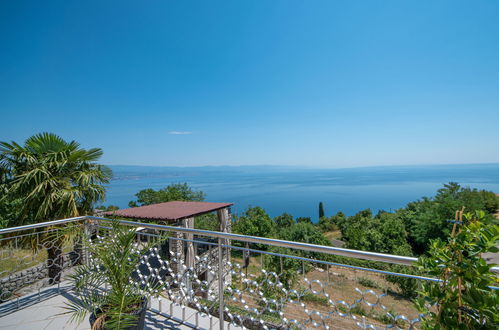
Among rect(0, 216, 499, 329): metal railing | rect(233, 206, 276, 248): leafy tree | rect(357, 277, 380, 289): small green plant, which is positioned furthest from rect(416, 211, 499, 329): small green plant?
rect(357, 277, 380, 289): small green plant

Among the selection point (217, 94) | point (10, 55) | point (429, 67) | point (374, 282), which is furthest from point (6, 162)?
point (429, 67)

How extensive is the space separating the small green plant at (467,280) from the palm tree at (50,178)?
5.04 m

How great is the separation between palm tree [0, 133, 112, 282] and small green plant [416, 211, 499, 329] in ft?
16.5

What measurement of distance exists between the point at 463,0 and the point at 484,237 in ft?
37.6

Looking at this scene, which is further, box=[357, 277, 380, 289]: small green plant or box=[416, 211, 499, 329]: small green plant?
box=[357, 277, 380, 289]: small green plant

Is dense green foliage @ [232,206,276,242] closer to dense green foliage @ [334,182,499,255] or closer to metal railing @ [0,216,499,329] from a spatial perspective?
dense green foliage @ [334,182,499,255]

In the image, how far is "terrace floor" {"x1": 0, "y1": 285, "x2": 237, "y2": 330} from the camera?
2432mm

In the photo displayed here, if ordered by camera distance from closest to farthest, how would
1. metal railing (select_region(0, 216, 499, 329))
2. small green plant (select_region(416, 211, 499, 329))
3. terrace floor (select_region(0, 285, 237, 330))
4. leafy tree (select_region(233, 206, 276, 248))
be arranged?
small green plant (select_region(416, 211, 499, 329)) → metal railing (select_region(0, 216, 499, 329)) → terrace floor (select_region(0, 285, 237, 330)) → leafy tree (select_region(233, 206, 276, 248))

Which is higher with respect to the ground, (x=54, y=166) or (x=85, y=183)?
(x=54, y=166)

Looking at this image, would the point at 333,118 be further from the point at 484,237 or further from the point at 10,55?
the point at 484,237

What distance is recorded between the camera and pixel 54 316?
8.68 ft

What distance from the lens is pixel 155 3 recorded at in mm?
8242

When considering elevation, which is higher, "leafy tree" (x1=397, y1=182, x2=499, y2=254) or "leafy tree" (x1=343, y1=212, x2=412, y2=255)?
"leafy tree" (x1=397, y1=182, x2=499, y2=254)

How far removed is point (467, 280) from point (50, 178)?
5482mm
